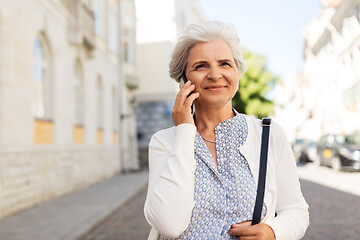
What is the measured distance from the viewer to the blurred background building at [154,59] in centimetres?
2714

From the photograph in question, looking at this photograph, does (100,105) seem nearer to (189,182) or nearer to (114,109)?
(114,109)

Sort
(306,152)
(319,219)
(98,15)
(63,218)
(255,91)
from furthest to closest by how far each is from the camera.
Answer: (255,91)
(306,152)
(98,15)
(63,218)
(319,219)

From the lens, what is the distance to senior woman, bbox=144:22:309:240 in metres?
1.59

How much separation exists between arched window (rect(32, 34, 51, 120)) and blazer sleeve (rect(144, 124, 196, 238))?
29.9 feet

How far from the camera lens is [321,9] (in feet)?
143

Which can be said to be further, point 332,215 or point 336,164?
point 336,164

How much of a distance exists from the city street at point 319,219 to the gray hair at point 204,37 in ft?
15.0

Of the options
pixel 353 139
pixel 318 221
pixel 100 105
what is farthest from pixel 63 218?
pixel 353 139

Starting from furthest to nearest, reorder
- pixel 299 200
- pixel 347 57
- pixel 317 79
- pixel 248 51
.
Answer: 1. pixel 317 79
2. pixel 248 51
3. pixel 347 57
4. pixel 299 200

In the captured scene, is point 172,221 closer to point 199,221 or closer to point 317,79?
point 199,221

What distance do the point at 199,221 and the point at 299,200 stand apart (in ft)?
1.54

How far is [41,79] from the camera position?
10781 millimetres

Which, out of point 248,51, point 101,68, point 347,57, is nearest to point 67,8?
point 101,68

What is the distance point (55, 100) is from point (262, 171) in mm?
10310
